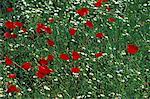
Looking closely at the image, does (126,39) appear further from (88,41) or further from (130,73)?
(130,73)

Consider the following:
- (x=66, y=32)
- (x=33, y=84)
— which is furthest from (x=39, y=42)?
(x=33, y=84)

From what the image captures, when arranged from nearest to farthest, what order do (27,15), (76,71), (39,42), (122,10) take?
(76,71) → (39,42) → (27,15) → (122,10)

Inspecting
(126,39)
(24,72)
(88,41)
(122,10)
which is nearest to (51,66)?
(24,72)

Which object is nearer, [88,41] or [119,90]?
[119,90]

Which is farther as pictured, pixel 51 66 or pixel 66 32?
pixel 66 32

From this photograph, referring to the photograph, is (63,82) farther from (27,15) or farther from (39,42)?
(27,15)

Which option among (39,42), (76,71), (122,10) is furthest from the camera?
(122,10)
